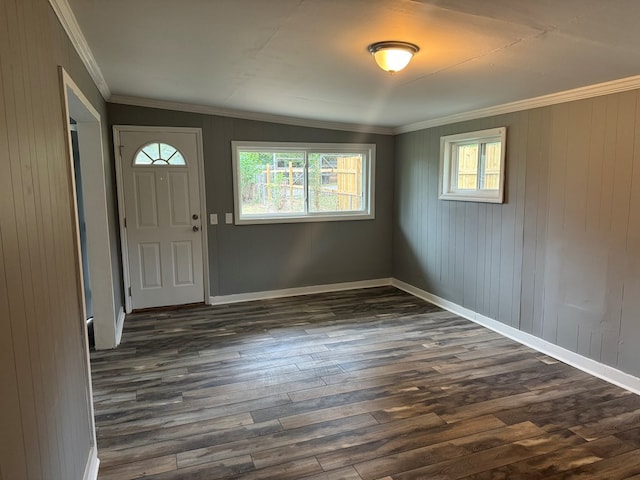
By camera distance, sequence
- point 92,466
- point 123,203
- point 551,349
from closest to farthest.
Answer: point 92,466, point 551,349, point 123,203

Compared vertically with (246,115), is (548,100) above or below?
below

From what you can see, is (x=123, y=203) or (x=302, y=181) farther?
(x=302, y=181)

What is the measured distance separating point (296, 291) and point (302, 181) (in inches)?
57.7

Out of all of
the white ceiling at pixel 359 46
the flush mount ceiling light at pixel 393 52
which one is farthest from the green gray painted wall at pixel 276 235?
the flush mount ceiling light at pixel 393 52

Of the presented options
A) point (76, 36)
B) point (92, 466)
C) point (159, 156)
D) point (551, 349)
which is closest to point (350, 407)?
point (92, 466)

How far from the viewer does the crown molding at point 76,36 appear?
208 centimetres

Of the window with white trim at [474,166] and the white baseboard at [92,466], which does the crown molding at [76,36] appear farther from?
the window with white trim at [474,166]

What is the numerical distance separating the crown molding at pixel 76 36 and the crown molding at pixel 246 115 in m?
0.91

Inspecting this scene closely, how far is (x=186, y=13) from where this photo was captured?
7.14ft

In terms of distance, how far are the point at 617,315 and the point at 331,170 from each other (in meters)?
3.66

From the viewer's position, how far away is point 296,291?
5699 millimetres

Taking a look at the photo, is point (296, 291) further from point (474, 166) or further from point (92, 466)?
point (92, 466)

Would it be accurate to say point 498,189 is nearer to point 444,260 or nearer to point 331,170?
point 444,260

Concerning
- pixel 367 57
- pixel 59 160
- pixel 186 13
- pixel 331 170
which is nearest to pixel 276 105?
pixel 331 170
